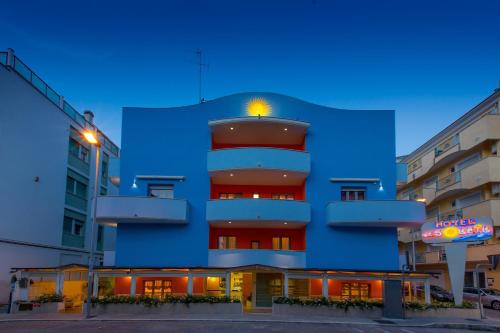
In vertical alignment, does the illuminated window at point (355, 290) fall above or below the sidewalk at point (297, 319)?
above

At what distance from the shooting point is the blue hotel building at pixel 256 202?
2859cm

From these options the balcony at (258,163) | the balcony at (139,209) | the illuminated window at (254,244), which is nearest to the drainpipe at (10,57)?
the balcony at (139,209)

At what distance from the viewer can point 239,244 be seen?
1257 inches

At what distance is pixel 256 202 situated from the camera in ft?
93.8

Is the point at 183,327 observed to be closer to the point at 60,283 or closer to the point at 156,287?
the point at 156,287

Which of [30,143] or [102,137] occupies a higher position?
[102,137]

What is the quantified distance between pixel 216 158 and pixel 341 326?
1380 cm

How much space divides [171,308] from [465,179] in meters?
30.9

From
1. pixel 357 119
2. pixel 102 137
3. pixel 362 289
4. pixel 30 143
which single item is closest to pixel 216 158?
pixel 357 119

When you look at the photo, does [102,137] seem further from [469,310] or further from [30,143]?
[469,310]

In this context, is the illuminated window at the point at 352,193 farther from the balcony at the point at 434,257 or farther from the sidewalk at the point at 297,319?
the balcony at the point at 434,257

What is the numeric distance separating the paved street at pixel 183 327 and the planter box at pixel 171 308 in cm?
332

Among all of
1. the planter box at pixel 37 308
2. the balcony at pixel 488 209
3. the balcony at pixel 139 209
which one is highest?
the balcony at pixel 488 209

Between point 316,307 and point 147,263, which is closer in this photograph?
point 316,307
